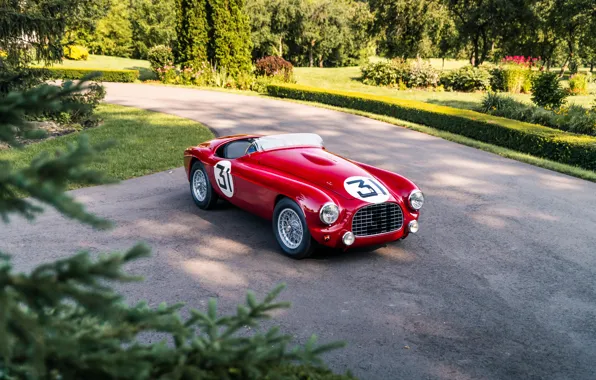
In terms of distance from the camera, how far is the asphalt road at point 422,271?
518 cm

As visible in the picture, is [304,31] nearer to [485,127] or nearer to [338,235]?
[485,127]

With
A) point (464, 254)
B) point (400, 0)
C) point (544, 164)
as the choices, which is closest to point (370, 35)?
point (400, 0)

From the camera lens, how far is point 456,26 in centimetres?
Result: 3822

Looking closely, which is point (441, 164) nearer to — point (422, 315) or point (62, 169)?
point (422, 315)

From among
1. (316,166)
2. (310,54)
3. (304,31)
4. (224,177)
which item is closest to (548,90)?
(316,166)

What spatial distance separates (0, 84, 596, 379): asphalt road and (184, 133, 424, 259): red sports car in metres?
0.41

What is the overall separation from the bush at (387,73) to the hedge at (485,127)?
8573 millimetres

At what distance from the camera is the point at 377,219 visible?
23.3ft

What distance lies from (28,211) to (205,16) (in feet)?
95.7

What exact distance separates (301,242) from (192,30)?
2425 centimetres

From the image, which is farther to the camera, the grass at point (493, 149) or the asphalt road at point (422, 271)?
the grass at point (493, 149)

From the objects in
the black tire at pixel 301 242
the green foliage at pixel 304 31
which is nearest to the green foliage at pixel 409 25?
the green foliage at pixel 304 31

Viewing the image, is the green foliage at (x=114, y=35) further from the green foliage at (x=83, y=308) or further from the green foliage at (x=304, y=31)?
the green foliage at (x=83, y=308)

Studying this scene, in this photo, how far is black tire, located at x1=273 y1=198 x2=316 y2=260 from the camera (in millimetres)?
6898
